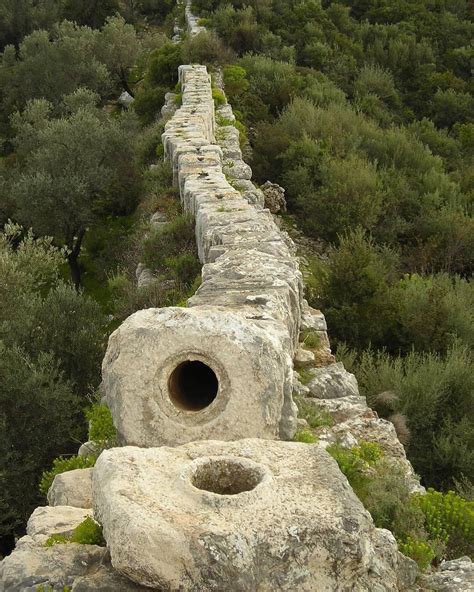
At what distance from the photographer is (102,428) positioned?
5449 mm

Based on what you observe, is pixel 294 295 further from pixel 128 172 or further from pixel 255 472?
A: pixel 128 172

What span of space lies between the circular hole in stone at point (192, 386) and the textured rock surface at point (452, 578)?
171 centimetres

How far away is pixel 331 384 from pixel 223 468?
104 inches

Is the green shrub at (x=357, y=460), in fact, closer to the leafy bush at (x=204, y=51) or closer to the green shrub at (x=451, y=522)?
the green shrub at (x=451, y=522)

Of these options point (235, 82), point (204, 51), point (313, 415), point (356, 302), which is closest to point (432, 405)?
point (356, 302)

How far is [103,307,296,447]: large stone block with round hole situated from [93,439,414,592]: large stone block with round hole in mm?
747

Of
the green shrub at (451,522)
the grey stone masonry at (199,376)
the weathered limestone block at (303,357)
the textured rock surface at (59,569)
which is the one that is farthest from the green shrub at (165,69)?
the textured rock surface at (59,569)

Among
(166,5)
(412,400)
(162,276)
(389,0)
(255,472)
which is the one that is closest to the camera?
(255,472)

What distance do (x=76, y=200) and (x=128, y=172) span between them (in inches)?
68.5

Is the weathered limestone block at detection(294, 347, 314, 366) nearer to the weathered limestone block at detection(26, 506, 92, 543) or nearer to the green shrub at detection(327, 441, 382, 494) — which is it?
the green shrub at detection(327, 441, 382, 494)

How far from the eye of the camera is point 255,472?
3596mm

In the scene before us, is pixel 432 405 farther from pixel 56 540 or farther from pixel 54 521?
pixel 56 540

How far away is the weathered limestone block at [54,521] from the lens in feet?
12.1

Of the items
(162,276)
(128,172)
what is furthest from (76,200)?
(162,276)
